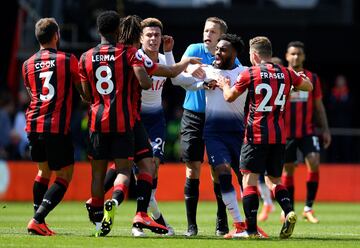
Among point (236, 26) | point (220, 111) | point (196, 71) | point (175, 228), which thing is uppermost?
point (236, 26)

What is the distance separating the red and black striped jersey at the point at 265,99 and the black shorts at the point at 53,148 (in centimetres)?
202

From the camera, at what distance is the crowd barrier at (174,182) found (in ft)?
68.6

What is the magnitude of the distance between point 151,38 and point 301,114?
4629 millimetres

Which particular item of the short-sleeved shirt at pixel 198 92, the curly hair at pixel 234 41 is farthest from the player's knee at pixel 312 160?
the curly hair at pixel 234 41

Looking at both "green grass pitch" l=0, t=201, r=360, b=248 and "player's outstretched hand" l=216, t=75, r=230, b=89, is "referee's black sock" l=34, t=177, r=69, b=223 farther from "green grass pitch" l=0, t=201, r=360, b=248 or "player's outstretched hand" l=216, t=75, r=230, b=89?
"player's outstretched hand" l=216, t=75, r=230, b=89

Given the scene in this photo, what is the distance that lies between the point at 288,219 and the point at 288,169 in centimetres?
498

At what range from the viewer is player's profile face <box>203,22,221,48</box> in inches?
479

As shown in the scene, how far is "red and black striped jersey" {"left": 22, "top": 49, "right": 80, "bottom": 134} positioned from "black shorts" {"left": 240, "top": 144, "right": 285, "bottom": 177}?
2.03m

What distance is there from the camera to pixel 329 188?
2206 cm

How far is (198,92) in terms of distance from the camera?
1228cm

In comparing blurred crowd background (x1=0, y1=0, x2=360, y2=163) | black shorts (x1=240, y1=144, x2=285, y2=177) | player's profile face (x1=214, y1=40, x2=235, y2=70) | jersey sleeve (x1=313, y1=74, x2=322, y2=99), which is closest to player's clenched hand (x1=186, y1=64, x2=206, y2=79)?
player's profile face (x1=214, y1=40, x2=235, y2=70)

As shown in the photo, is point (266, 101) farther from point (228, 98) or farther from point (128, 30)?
point (128, 30)

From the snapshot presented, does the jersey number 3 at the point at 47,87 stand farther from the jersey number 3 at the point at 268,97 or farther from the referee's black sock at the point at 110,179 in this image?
the jersey number 3 at the point at 268,97

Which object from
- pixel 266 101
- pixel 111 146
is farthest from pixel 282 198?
pixel 111 146
